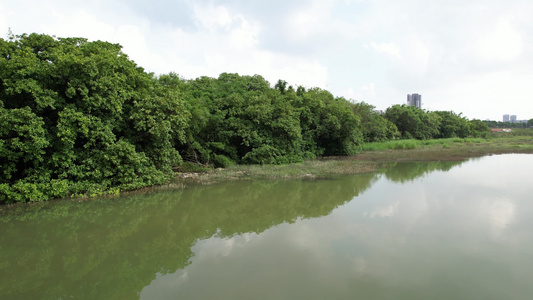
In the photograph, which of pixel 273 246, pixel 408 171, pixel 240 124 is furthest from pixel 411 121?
pixel 273 246

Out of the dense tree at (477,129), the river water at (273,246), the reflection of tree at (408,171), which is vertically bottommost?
the river water at (273,246)

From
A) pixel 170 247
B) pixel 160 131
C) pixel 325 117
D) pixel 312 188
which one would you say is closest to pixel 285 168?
pixel 312 188

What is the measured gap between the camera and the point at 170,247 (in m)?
6.10

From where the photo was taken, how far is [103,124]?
10500 millimetres

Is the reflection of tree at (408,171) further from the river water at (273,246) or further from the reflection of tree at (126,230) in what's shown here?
the reflection of tree at (126,230)

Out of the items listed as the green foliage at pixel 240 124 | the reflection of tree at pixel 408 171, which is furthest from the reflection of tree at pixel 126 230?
the green foliage at pixel 240 124

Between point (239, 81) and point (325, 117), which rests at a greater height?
point (239, 81)

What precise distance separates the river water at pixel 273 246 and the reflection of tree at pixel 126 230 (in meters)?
0.03

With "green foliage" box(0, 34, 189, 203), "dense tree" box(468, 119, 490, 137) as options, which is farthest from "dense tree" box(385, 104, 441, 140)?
"green foliage" box(0, 34, 189, 203)

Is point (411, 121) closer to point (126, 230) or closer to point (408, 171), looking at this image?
point (408, 171)

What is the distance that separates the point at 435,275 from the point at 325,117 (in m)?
18.2

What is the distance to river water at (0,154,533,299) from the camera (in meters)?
4.55

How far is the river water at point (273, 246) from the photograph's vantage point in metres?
4.55

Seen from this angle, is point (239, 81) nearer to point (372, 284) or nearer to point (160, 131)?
point (160, 131)
